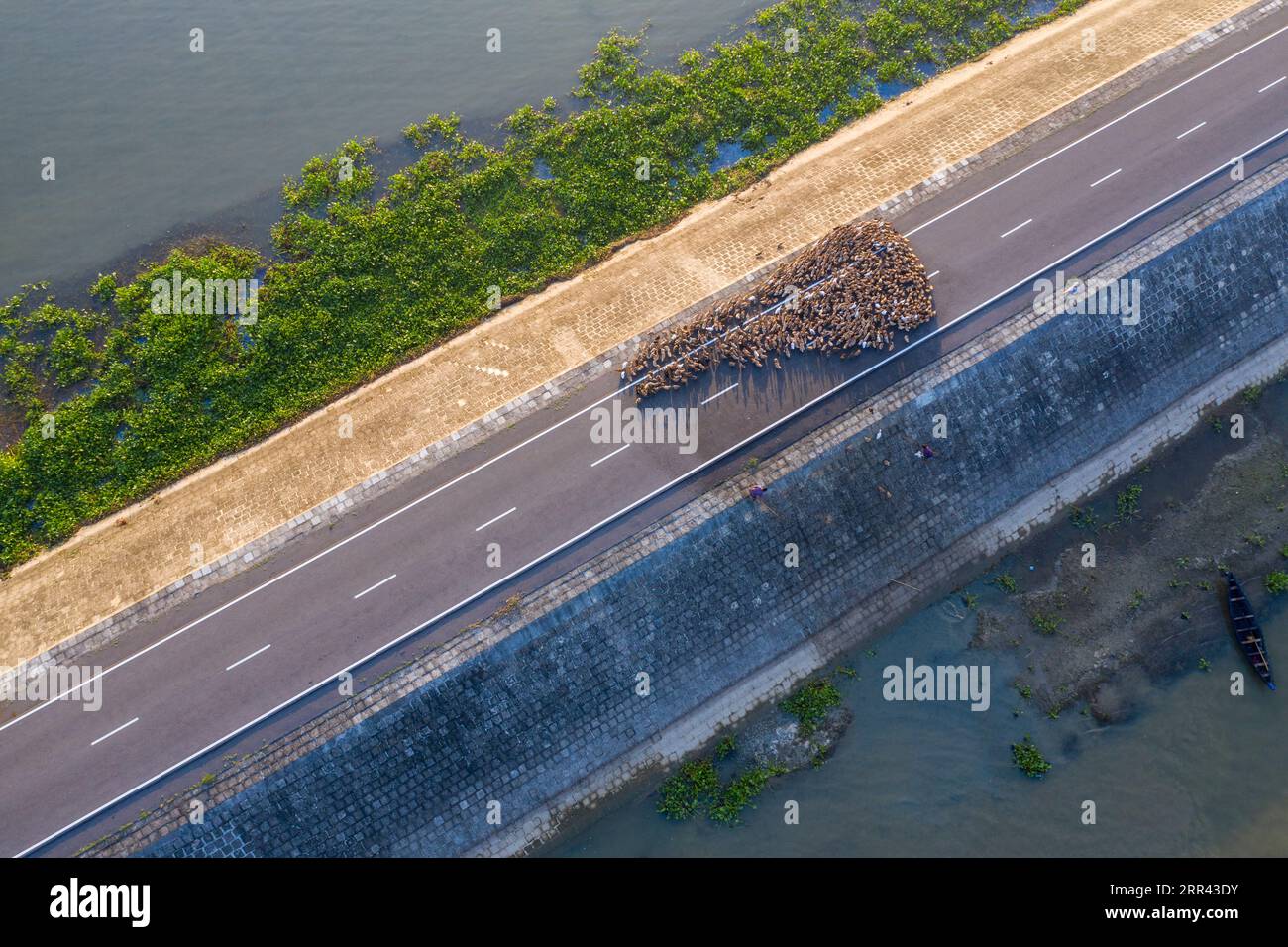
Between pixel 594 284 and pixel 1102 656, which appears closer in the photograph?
pixel 1102 656

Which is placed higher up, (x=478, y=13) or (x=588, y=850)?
(x=478, y=13)

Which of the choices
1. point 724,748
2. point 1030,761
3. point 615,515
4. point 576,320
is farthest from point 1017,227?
point 724,748

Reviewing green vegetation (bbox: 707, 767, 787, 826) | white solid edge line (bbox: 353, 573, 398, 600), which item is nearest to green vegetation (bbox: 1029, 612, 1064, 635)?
green vegetation (bbox: 707, 767, 787, 826)

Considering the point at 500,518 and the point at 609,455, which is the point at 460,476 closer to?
the point at 500,518

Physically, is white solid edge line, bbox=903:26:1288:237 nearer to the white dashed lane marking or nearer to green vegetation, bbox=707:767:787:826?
the white dashed lane marking

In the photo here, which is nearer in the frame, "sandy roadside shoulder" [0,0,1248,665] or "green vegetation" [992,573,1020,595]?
"sandy roadside shoulder" [0,0,1248,665]
